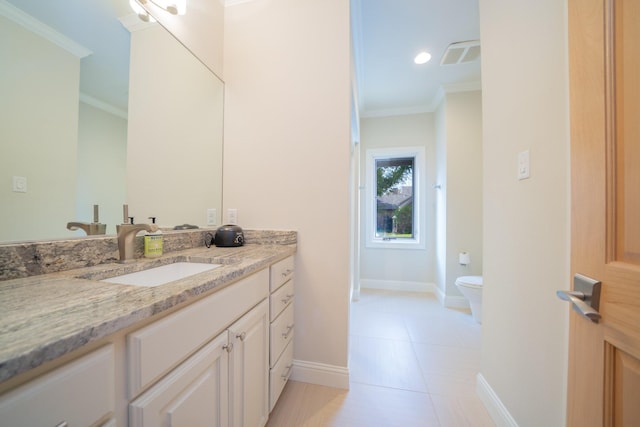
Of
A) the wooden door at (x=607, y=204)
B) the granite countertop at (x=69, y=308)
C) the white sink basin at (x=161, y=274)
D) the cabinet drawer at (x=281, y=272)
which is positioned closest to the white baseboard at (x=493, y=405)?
the wooden door at (x=607, y=204)

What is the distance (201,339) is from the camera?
66cm

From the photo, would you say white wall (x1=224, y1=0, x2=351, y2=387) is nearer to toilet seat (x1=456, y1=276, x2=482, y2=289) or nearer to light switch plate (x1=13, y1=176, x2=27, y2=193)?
Result: light switch plate (x1=13, y1=176, x2=27, y2=193)

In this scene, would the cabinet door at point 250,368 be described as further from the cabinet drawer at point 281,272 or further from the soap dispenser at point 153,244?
the soap dispenser at point 153,244

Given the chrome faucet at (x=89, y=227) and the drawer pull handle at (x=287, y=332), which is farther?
the drawer pull handle at (x=287, y=332)

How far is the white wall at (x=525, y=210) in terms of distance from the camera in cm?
81

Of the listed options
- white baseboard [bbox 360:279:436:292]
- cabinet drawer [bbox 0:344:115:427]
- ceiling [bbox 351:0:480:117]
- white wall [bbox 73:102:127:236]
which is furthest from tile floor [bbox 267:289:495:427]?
ceiling [bbox 351:0:480:117]

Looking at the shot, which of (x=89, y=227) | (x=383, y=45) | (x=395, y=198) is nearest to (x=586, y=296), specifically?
(x=89, y=227)

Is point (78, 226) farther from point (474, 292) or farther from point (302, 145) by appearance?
point (474, 292)

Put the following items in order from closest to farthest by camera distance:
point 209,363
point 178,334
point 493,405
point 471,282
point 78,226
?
point 178,334 < point 209,363 < point 78,226 < point 493,405 < point 471,282

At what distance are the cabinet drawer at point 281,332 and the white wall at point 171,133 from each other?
0.84m

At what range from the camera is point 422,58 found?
2248 millimetres

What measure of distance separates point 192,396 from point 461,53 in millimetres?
3141

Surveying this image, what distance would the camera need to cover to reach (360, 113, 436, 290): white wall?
10.3 ft

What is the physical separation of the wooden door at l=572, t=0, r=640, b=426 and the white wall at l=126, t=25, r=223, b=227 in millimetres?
1663
